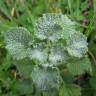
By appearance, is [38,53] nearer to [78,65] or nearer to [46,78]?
[46,78]

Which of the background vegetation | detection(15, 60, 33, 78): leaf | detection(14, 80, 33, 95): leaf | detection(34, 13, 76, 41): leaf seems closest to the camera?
detection(34, 13, 76, 41): leaf

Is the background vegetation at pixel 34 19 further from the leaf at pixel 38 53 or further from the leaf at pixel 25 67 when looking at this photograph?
the leaf at pixel 38 53

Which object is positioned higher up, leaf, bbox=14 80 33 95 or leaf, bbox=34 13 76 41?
leaf, bbox=34 13 76 41

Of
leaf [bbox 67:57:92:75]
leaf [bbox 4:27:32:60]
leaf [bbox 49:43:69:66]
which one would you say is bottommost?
leaf [bbox 67:57:92:75]

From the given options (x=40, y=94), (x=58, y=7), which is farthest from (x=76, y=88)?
(x=58, y=7)

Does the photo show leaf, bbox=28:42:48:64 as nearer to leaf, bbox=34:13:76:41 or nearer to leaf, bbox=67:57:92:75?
leaf, bbox=34:13:76:41

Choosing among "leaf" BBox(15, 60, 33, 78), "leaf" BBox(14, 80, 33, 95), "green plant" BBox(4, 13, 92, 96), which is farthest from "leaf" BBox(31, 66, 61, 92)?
"leaf" BBox(14, 80, 33, 95)
